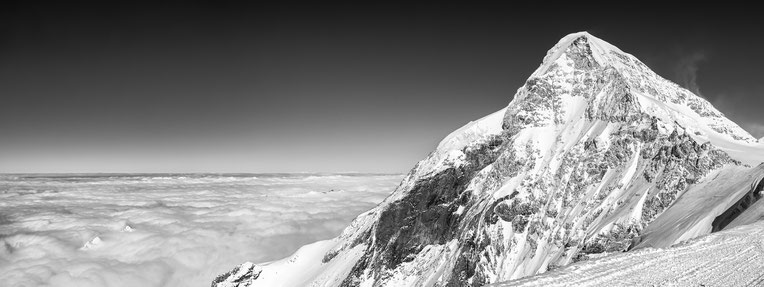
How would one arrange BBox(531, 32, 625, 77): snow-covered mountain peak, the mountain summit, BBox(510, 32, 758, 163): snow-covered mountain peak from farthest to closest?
BBox(531, 32, 625, 77): snow-covered mountain peak < BBox(510, 32, 758, 163): snow-covered mountain peak < the mountain summit

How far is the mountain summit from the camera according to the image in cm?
6384

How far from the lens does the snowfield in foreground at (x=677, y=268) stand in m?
15.4

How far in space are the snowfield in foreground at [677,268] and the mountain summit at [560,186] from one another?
1542 centimetres

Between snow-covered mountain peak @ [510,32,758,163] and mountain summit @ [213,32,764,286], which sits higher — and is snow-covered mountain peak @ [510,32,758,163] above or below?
above

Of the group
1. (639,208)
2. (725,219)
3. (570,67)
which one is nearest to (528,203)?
(639,208)

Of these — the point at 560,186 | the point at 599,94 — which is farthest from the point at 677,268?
the point at 599,94

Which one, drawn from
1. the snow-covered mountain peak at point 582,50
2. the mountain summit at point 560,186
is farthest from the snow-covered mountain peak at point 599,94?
the mountain summit at point 560,186

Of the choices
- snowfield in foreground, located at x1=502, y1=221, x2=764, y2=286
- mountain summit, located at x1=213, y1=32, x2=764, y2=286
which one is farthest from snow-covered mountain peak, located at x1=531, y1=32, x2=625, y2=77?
snowfield in foreground, located at x1=502, y1=221, x2=764, y2=286

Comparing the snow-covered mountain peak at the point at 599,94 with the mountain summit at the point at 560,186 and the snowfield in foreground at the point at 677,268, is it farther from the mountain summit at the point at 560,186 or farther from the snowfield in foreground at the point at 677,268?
the snowfield in foreground at the point at 677,268

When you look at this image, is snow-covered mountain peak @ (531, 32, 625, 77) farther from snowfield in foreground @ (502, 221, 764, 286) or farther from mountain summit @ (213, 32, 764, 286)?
snowfield in foreground @ (502, 221, 764, 286)

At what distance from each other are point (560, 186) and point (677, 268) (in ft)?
294

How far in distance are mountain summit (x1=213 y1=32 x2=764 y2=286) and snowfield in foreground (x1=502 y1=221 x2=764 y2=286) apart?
15.4m

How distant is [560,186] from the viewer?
10050 cm

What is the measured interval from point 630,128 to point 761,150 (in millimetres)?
22391
